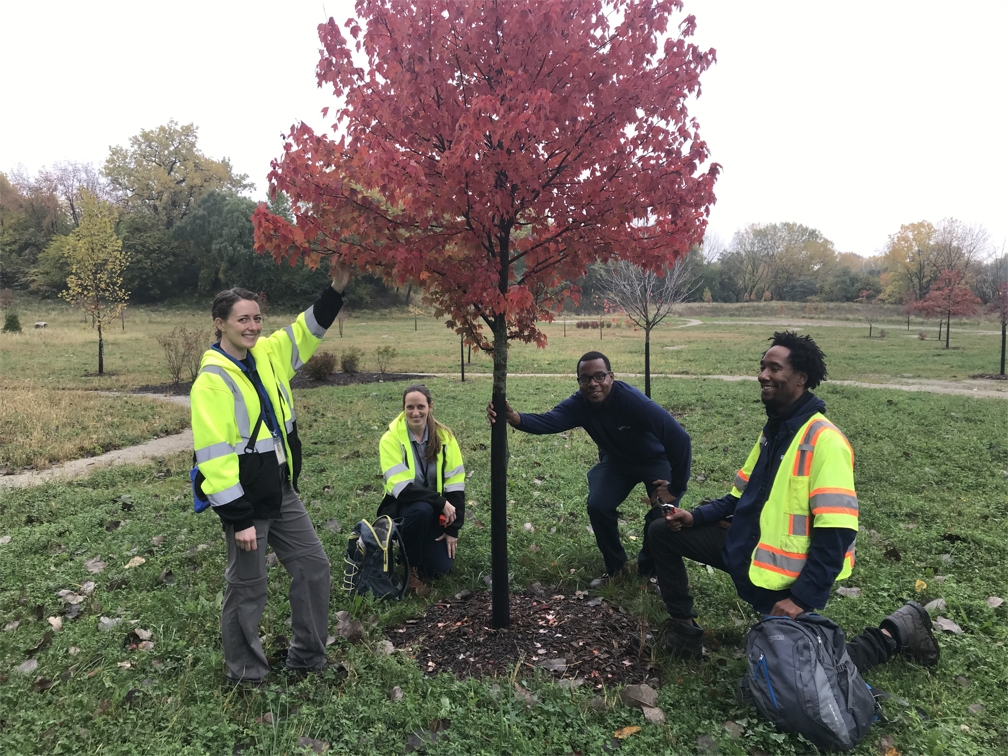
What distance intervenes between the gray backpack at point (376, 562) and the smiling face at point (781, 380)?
110 inches

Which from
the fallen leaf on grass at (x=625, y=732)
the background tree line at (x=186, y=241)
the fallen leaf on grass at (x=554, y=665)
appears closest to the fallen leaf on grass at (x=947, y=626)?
the fallen leaf on grass at (x=625, y=732)

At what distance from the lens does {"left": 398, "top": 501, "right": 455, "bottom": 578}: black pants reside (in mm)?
4512

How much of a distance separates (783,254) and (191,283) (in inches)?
3003

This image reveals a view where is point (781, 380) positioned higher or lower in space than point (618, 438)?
higher

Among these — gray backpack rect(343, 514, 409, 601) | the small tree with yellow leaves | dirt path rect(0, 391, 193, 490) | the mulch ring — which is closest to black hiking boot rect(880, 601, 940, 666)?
the mulch ring

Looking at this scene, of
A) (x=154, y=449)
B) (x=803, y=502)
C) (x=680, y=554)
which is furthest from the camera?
(x=154, y=449)

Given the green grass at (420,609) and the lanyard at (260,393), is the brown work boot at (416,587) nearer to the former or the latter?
the green grass at (420,609)

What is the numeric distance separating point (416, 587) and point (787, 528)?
2689mm

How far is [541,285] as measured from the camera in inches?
162

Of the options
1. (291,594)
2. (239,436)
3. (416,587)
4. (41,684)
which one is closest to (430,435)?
(416,587)

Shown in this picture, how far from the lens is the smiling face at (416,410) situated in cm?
462

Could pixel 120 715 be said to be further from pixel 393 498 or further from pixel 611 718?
pixel 611 718

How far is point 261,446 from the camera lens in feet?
10.4

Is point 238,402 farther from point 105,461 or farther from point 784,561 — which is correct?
point 105,461
